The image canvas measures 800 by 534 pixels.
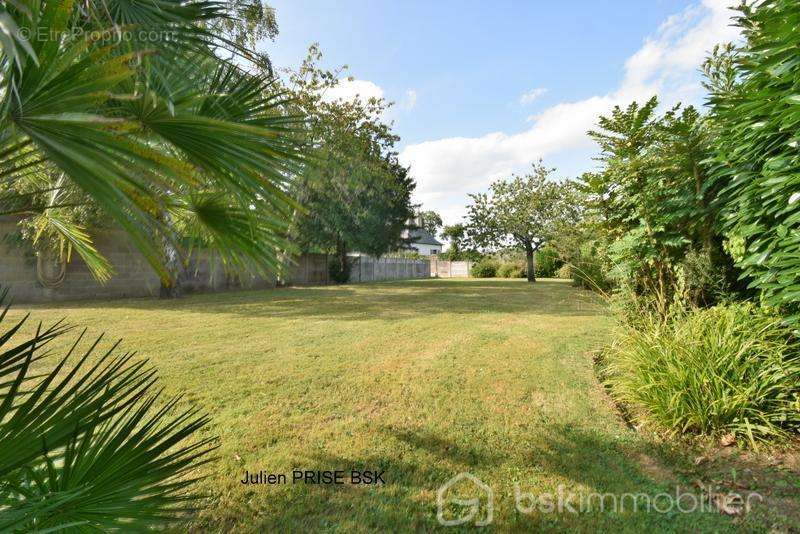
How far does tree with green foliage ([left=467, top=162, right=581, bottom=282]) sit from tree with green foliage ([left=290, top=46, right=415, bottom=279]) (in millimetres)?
5172

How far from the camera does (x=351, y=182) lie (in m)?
15.6

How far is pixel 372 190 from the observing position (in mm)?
17547

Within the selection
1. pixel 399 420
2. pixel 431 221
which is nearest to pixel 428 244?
pixel 431 221

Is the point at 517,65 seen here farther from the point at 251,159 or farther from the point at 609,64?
the point at 251,159

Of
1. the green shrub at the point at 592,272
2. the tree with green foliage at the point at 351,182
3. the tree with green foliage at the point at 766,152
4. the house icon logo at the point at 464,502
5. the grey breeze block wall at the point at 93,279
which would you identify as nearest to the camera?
the house icon logo at the point at 464,502

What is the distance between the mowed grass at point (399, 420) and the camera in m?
1.92

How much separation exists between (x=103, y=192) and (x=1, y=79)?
0.45 meters

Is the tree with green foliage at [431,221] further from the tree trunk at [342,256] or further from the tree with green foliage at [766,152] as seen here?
the tree with green foliage at [766,152]

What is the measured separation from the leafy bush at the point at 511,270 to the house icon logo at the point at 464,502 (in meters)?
24.1

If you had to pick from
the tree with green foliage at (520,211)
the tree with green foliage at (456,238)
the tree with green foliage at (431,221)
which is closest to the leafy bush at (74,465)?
the tree with green foliage at (520,211)

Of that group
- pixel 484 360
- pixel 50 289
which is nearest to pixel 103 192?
pixel 484 360

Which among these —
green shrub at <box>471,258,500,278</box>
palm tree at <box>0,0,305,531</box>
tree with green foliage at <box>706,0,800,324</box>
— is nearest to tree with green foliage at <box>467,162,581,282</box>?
green shrub at <box>471,258,500,278</box>

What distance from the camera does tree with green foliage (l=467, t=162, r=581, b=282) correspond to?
2070cm

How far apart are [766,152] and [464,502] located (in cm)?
312
